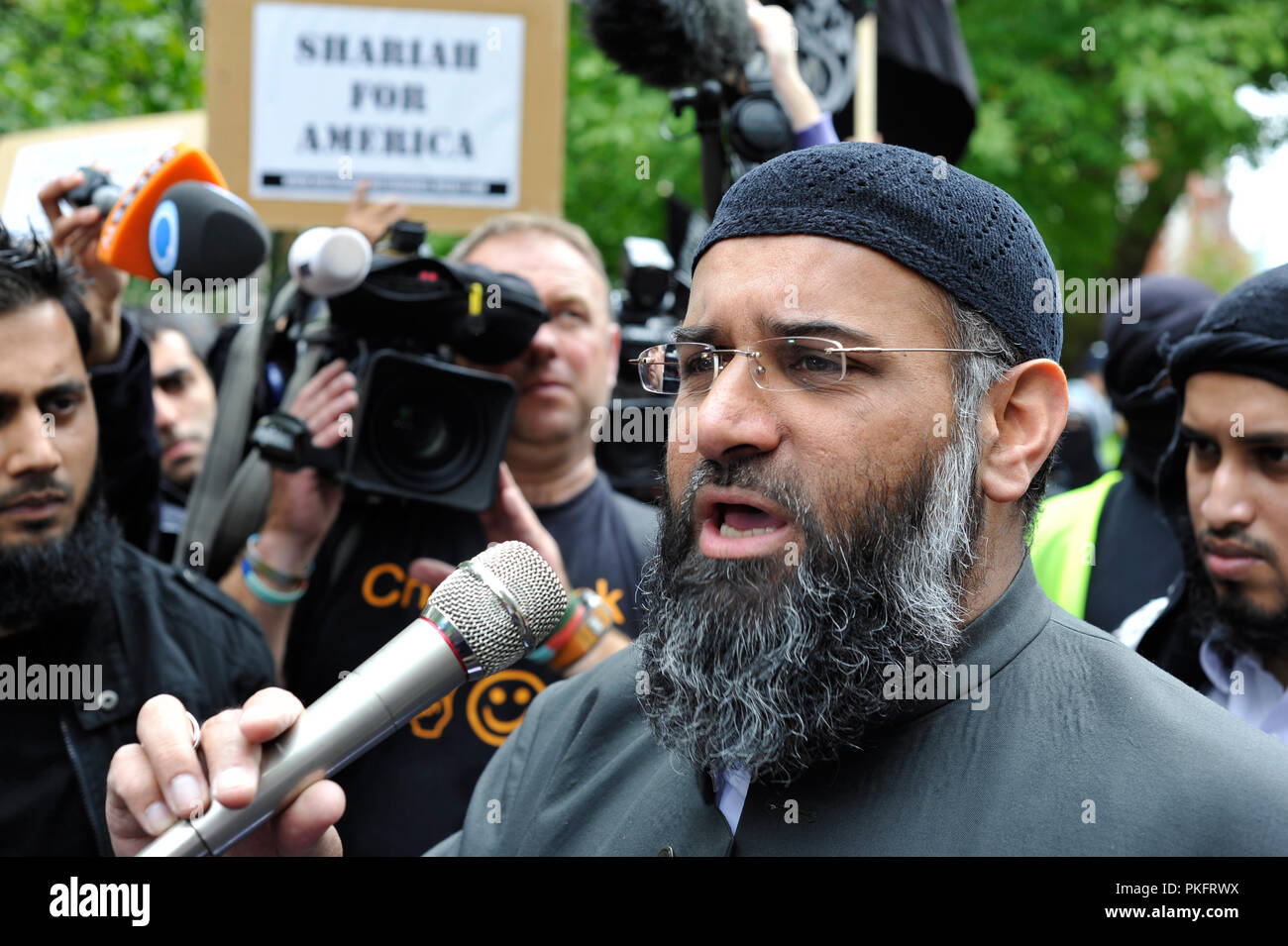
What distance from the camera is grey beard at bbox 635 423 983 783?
5.47 ft

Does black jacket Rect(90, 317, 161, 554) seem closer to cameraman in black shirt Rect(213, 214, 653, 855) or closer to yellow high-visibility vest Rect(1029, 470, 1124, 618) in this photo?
cameraman in black shirt Rect(213, 214, 653, 855)

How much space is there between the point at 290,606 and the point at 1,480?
2.51 feet

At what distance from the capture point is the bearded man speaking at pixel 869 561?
1586 millimetres

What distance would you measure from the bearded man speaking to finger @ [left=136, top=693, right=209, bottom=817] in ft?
0.62

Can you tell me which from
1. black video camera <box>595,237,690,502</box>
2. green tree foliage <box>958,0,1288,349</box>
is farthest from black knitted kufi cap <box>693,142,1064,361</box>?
green tree foliage <box>958,0,1288,349</box>

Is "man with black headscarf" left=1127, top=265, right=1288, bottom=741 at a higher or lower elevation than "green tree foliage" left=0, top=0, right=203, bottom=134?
lower

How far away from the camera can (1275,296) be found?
7.93 feet

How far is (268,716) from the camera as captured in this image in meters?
1.37

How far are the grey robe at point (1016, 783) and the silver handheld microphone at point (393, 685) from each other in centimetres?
33

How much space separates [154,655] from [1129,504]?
2615 millimetres

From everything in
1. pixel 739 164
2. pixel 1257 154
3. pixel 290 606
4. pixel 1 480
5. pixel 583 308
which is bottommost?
pixel 290 606

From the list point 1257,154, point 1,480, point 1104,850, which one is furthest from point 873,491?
point 1257,154

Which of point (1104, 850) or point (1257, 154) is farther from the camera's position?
point (1257, 154)
